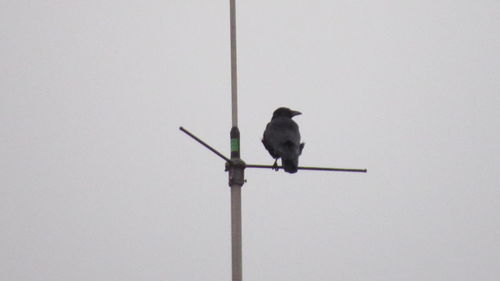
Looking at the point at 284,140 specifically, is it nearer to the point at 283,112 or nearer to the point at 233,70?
the point at 283,112

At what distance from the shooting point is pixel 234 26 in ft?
26.3

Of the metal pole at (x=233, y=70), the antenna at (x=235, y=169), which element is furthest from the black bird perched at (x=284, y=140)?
the metal pole at (x=233, y=70)

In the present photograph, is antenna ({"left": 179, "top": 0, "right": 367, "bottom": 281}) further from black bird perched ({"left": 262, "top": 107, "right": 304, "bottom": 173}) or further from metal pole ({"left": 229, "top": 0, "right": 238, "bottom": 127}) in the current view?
black bird perched ({"left": 262, "top": 107, "right": 304, "bottom": 173})

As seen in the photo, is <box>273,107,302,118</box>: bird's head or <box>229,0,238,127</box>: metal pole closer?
<box>229,0,238,127</box>: metal pole

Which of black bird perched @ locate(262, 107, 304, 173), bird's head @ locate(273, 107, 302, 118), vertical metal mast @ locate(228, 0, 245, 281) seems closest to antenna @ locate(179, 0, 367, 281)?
vertical metal mast @ locate(228, 0, 245, 281)

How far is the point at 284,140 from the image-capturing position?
9508 mm

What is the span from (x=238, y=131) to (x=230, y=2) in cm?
178

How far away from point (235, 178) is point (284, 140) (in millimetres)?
2718

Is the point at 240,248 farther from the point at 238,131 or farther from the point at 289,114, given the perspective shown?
the point at 289,114

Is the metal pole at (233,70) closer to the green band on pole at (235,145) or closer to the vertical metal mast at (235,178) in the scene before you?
the vertical metal mast at (235,178)

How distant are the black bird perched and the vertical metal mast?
5.78 feet

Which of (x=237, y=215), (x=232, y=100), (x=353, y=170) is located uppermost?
(x=232, y=100)

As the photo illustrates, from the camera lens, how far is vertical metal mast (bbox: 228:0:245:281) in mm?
6410

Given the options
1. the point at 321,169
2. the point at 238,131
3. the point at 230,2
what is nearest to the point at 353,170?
the point at 321,169
